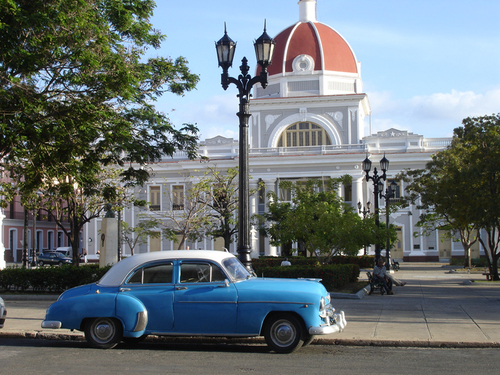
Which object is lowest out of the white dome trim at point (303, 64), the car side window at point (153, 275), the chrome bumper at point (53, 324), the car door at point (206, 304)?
the chrome bumper at point (53, 324)

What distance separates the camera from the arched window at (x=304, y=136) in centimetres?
5222

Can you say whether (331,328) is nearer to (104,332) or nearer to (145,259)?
(145,259)

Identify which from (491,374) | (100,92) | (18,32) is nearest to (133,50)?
(100,92)

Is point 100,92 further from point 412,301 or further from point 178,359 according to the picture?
point 412,301

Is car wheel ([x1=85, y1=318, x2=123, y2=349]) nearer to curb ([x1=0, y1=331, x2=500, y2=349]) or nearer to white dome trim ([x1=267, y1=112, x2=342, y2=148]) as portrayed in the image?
curb ([x1=0, y1=331, x2=500, y2=349])

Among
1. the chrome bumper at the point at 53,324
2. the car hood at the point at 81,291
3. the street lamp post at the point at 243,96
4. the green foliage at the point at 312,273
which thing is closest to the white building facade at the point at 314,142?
the green foliage at the point at 312,273

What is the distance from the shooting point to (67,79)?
14500 mm

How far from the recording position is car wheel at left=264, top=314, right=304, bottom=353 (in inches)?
350

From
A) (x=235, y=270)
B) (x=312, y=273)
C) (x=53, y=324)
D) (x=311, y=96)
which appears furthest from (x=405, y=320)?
(x=311, y=96)

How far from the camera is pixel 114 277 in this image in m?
9.56

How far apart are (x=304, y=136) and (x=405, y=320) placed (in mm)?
40878

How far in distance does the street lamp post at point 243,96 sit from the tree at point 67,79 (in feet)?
10.00

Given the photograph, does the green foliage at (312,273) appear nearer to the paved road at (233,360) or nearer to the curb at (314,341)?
the curb at (314,341)

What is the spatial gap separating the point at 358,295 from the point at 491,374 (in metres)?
10.00
